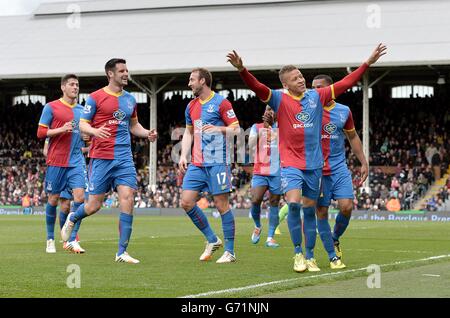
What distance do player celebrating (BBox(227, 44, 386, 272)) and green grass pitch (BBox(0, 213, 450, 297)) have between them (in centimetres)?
66

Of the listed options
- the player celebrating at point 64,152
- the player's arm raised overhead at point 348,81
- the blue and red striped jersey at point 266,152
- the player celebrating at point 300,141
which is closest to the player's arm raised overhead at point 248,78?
the player celebrating at point 300,141

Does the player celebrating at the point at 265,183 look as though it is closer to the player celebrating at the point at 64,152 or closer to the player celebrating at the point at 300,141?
the player celebrating at the point at 64,152

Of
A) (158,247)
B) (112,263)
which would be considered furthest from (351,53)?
(112,263)

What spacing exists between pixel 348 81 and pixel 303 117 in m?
0.70

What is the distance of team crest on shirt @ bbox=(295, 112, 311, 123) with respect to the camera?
11.1 meters

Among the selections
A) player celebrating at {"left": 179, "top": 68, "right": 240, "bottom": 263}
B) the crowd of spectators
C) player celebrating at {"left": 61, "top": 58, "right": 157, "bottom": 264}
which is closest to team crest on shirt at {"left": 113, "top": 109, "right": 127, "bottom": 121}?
player celebrating at {"left": 61, "top": 58, "right": 157, "bottom": 264}

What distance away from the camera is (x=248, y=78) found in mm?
10477

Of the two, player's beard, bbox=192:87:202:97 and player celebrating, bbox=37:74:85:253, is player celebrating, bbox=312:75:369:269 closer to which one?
player's beard, bbox=192:87:202:97

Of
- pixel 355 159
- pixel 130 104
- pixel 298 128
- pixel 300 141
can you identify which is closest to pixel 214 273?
pixel 300 141

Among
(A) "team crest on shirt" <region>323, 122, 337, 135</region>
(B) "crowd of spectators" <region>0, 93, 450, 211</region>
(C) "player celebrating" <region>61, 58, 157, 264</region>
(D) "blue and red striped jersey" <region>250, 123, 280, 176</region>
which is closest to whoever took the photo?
(A) "team crest on shirt" <region>323, 122, 337, 135</region>

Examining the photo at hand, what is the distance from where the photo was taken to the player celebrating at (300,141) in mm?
11055
